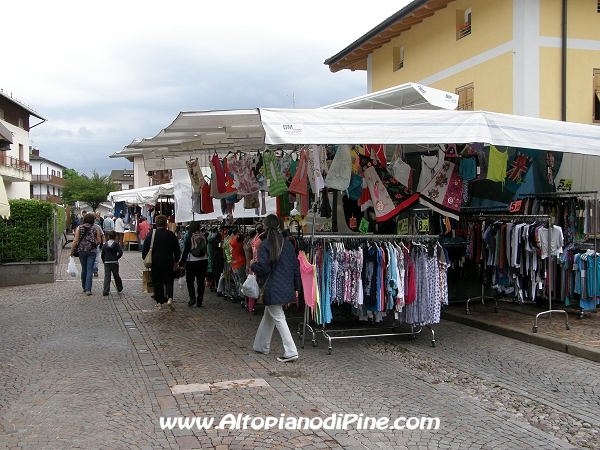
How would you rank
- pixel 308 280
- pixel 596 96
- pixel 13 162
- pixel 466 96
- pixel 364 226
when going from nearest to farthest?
pixel 308 280
pixel 364 226
pixel 596 96
pixel 466 96
pixel 13 162

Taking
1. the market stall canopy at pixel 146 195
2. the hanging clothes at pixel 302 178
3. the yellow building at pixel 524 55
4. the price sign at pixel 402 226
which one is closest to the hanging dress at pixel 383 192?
the price sign at pixel 402 226

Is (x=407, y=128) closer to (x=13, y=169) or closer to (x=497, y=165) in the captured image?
(x=497, y=165)

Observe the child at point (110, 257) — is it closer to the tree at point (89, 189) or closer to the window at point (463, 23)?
the window at point (463, 23)

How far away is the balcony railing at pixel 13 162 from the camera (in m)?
42.3

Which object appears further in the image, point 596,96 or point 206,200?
point 596,96

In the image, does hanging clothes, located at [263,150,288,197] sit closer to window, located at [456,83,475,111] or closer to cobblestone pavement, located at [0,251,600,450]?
cobblestone pavement, located at [0,251,600,450]

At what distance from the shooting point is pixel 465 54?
16938 millimetres

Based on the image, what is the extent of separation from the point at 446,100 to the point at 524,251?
278 centimetres

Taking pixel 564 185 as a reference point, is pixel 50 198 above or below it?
above

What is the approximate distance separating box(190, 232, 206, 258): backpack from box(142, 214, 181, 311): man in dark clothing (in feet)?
0.98

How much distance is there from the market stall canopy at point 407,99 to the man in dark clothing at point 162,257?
395 centimetres

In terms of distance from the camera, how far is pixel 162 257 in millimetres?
10930

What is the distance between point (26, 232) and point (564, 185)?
40.5ft

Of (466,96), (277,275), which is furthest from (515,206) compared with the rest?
(466,96)
